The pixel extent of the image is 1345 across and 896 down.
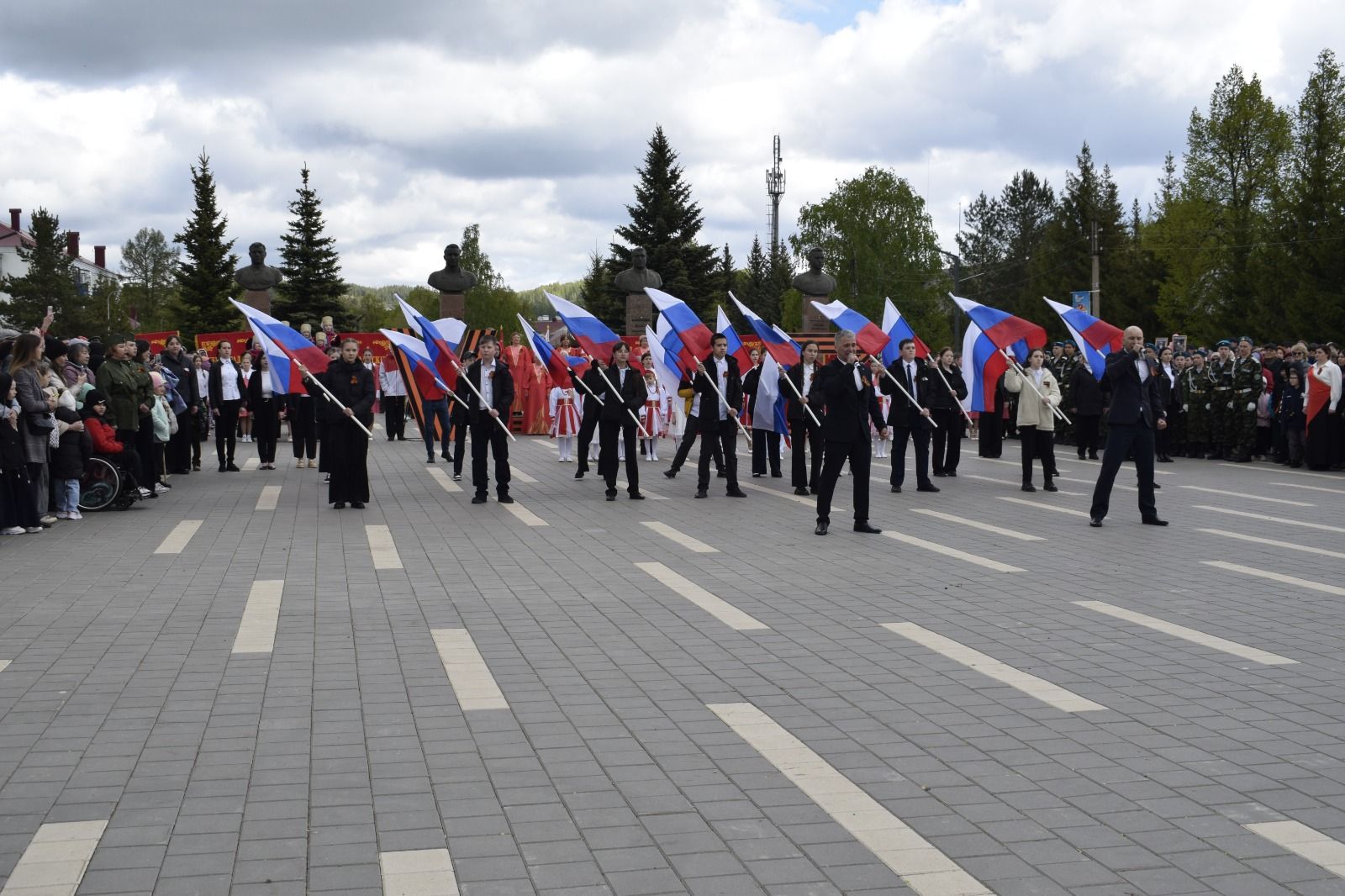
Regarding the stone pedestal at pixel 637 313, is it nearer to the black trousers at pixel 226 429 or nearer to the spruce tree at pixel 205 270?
the black trousers at pixel 226 429

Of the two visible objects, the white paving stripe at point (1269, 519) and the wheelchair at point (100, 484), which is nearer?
the white paving stripe at point (1269, 519)

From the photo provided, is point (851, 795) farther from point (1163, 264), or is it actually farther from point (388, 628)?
point (1163, 264)

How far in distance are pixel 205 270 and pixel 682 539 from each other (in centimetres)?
5618

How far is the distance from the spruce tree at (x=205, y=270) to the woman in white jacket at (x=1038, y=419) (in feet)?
169

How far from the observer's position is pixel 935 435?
20312mm

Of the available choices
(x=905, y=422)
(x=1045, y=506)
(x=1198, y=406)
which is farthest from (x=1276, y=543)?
(x=1198, y=406)

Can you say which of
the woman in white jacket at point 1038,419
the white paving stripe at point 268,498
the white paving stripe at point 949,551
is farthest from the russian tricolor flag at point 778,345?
the white paving stripe at point 268,498

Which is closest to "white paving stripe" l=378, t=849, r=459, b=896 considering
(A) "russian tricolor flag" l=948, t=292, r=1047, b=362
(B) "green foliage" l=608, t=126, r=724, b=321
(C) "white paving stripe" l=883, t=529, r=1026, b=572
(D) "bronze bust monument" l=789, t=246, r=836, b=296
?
(C) "white paving stripe" l=883, t=529, r=1026, b=572

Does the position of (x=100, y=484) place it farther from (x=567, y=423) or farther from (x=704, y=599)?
(x=567, y=423)

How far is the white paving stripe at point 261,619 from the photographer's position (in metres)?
8.05

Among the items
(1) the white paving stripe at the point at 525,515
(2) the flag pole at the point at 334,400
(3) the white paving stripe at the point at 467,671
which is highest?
(2) the flag pole at the point at 334,400

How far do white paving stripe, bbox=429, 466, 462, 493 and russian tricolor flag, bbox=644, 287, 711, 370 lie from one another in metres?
3.45

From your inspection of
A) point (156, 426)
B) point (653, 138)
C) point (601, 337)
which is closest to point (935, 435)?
point (601, 337)

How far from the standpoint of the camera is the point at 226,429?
21.6 m
